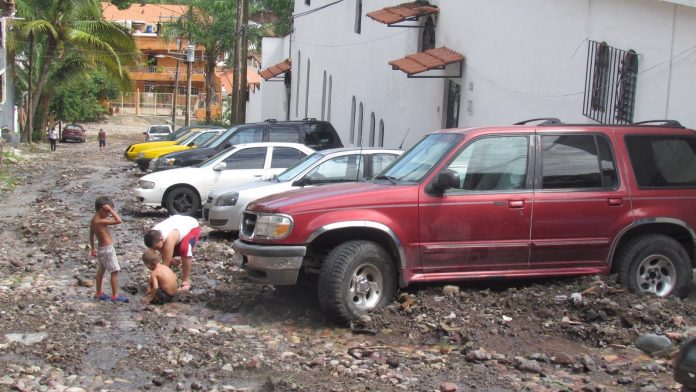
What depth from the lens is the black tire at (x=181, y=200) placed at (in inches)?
709

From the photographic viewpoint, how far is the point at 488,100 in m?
19.2

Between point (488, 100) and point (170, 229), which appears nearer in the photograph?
point (170, 229)

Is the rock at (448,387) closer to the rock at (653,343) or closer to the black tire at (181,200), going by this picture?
the rock at (653,343)

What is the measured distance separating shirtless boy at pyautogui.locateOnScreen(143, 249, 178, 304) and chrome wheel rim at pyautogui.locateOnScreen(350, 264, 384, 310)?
2406mm

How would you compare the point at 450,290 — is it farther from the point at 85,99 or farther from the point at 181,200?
the point at 85,99

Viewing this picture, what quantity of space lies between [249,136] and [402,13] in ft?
17.1

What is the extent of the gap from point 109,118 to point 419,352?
7232 cm

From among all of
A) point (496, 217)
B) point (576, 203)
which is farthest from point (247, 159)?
point (576, 203)

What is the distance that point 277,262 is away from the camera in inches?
358

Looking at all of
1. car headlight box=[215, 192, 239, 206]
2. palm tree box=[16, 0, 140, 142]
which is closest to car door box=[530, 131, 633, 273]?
car headlight box=[215, 192, 239, 206]

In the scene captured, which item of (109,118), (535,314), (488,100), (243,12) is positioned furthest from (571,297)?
(109,118)

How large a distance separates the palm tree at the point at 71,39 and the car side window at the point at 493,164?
36.5 metres

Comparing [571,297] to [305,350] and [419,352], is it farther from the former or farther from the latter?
[305,350]

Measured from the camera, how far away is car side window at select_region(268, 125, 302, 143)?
2139cm
